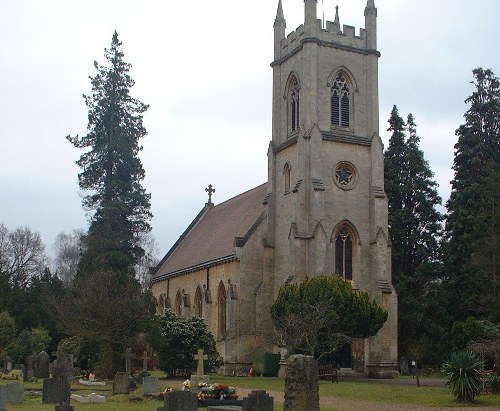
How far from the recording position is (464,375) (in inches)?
885

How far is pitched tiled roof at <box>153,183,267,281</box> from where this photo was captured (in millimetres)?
46531

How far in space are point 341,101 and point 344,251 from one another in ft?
28.8

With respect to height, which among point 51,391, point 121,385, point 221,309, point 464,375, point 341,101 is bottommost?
point 121,385

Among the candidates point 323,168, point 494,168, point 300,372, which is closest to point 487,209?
point 494,168

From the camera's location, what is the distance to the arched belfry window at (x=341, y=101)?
4278 cm

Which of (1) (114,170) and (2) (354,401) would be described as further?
(1) (114,170)

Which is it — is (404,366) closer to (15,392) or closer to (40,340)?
(40,340)

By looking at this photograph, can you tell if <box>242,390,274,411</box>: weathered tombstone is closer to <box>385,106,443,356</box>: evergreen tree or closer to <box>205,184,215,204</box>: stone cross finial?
<box>385,106,443,356</box>: evergreen tree

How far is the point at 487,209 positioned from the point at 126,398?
27.5 metres

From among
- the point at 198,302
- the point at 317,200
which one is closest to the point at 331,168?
the point at 317,200

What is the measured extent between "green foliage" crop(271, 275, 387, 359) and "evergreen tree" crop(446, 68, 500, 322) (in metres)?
8.03

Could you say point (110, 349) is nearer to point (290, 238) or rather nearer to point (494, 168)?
point (290, 238)

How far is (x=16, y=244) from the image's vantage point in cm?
7762

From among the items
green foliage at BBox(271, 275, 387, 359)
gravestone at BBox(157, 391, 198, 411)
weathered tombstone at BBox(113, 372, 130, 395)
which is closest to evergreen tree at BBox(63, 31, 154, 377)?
green foliage at BBox(271, 275, 387, 359)
